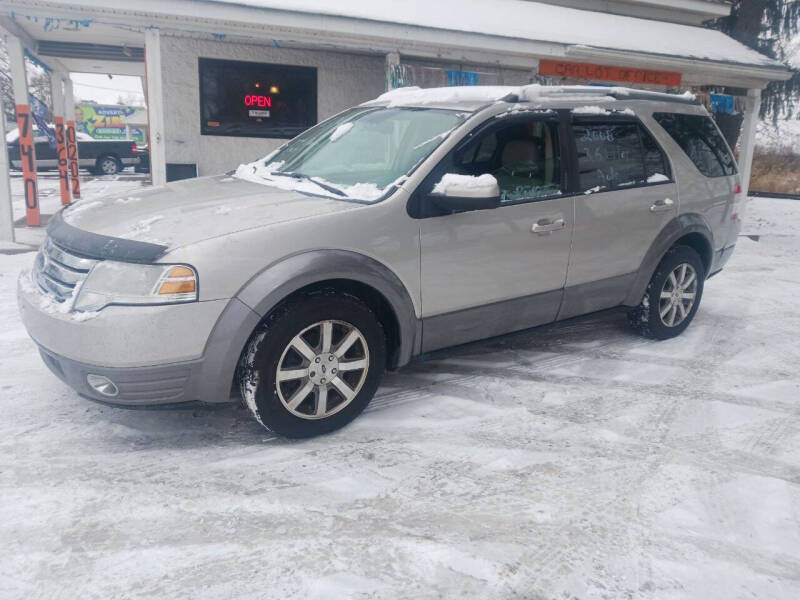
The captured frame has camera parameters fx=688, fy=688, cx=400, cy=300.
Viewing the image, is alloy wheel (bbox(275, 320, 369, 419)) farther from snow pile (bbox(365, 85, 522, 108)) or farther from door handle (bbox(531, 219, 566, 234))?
snow pile (bbox(365, 85, 522, 108))

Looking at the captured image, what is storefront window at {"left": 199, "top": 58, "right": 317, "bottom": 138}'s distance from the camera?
30.8ft

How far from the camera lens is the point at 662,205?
4.84 m

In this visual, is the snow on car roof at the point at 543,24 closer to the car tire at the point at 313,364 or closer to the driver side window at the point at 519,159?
the driver side window at the point at 519,159

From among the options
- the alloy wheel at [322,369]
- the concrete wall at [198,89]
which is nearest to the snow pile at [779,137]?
the concrete wall at [198,89]

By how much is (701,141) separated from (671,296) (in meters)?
1.21

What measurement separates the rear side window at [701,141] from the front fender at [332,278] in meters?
2.63

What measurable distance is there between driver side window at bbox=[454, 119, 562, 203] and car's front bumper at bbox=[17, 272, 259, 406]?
1598 millimetres

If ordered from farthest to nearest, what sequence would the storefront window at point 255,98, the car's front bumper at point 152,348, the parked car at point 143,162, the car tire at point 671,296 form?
the parked car at point 143,162
the storefront window at point 255,98
the car tire at point 671,296
the car's front bumper at point 152,348

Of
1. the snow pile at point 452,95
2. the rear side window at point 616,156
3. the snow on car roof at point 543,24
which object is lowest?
the rear side window at point 616,156

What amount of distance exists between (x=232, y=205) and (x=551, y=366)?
242 cm

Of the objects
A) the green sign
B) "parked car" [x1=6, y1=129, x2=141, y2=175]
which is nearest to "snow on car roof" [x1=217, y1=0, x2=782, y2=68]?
"parked car" [x1=6, y1=129, x2=141, y2=175]

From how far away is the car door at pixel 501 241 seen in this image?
373 centimetres

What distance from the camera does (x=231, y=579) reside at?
2436 millimetres

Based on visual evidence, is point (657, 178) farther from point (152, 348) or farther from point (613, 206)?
point (152, 348)
